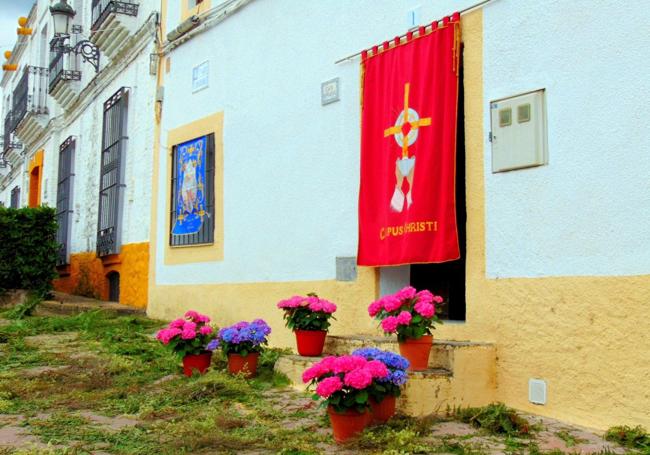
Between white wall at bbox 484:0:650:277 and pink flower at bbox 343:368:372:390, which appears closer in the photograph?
pink flower at bbox 343:368:372:390

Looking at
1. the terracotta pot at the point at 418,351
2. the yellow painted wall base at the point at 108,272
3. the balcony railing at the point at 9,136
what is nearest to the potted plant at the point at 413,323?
the terracotta pot at the point at 418,351

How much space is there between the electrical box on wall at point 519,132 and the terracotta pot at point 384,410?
2070 mm

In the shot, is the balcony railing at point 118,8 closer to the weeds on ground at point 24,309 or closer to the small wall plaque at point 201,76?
the small wall plaque at point 201,76

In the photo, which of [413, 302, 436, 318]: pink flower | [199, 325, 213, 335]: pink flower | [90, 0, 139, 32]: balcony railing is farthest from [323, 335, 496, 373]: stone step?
[90, 0, 139, 32]: balcony railing

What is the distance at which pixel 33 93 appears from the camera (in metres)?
20.7

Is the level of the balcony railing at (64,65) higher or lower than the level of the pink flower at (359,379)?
higher

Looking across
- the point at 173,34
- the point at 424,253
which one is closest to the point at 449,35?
the point at 424,253

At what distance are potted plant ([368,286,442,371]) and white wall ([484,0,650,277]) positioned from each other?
0.77 m

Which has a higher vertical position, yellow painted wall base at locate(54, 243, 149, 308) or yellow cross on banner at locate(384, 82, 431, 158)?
yellow cross on banner at locate(384, 82, 431, 158)

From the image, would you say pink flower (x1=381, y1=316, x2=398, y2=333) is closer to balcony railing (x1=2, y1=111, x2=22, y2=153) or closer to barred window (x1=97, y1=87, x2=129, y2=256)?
barred window (x1=97, y1=87, x2=129, y2=256)

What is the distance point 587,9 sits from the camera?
5281mm

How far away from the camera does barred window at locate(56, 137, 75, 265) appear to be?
1661cm

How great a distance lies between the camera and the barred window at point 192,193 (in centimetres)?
988

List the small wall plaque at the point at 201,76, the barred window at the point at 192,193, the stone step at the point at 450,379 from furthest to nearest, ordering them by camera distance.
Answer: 1. the small wall plaque at the point at 201,76
2. the barred window at the point at 192,193
3. the stone step at the point at 450,379
